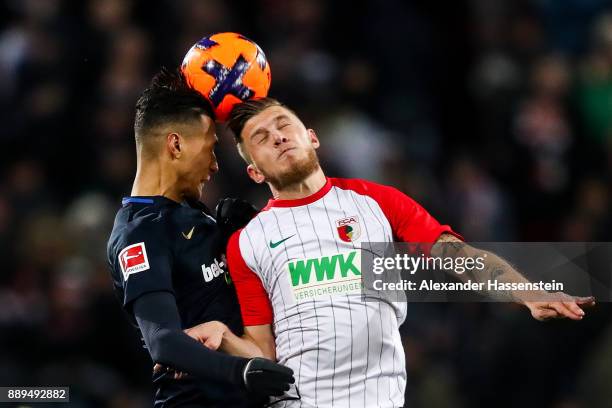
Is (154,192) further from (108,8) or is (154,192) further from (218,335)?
(108,8)

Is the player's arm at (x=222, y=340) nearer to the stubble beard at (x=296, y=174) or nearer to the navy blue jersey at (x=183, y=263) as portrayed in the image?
the navy blue jersey at (x=183, y=263)

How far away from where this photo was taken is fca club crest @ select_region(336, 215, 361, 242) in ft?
15.7

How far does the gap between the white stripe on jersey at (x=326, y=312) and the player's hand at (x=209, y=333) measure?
0.26 metres

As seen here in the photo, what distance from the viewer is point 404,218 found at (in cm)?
492

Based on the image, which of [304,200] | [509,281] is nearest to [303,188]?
[304,200]

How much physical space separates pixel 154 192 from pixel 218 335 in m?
0.75

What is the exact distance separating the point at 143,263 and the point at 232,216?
0.62 meters

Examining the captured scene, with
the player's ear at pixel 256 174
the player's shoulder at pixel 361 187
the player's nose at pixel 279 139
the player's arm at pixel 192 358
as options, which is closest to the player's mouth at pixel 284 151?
the player's nose at pixel 279 139

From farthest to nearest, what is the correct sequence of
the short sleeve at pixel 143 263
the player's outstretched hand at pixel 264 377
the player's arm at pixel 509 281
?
the short sleeve at pixel 143 263
the player's arm at pixel 509 281
the player's outstretched hand at pixel 264 377

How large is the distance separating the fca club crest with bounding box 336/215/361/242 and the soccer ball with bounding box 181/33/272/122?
0.70 m

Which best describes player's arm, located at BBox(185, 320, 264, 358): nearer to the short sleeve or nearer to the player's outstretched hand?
the short sleeve

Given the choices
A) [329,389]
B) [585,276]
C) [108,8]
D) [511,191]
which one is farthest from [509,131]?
[329,389]

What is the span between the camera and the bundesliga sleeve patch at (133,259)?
180 inches

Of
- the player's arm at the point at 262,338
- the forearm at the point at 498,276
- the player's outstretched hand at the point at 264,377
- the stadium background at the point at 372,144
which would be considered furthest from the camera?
the stadium background at the point at 372,144
